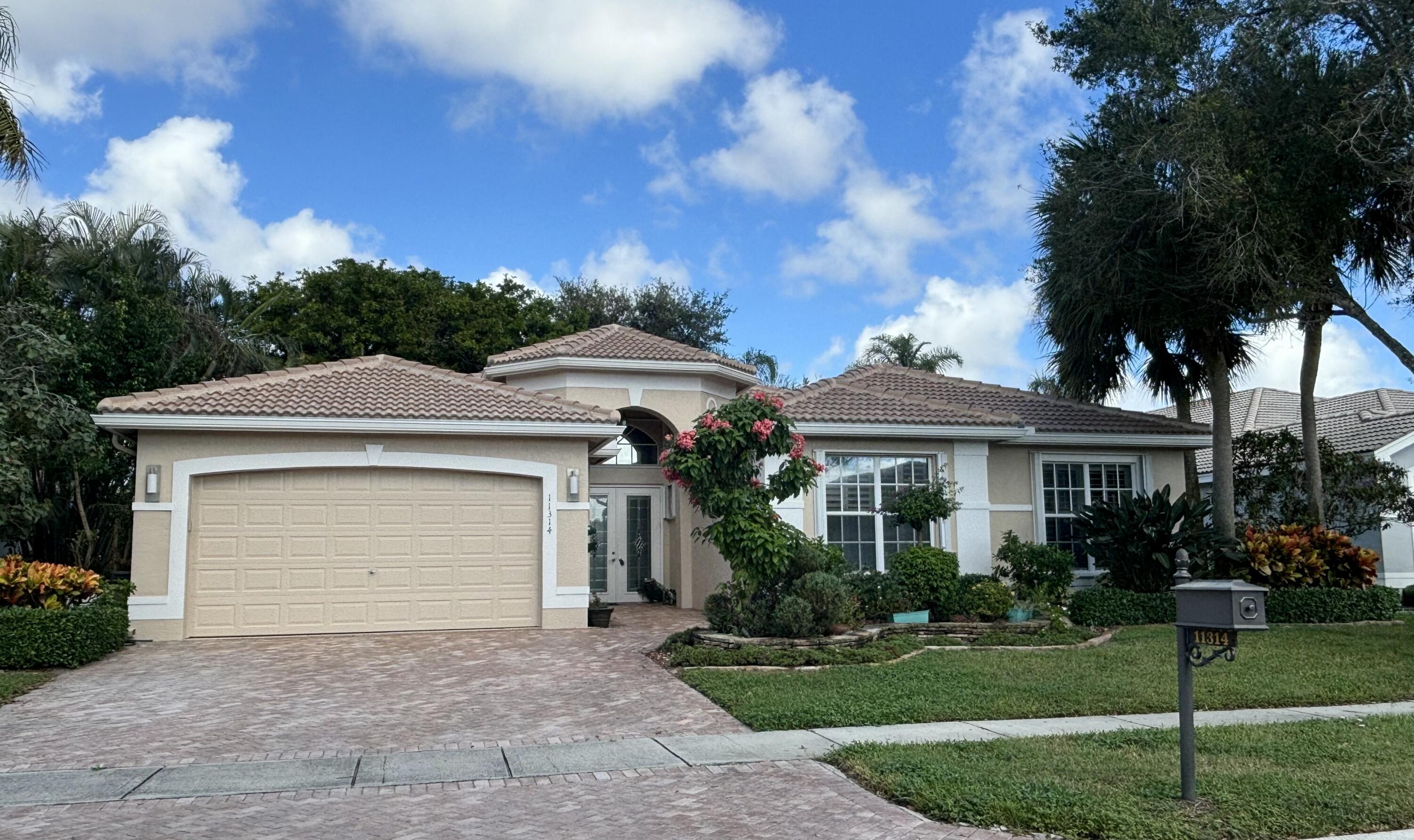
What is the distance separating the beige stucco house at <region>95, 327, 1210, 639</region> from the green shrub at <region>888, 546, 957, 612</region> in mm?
2059

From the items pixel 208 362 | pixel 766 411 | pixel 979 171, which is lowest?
pixel 766 411

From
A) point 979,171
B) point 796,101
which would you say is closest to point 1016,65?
point 979,171

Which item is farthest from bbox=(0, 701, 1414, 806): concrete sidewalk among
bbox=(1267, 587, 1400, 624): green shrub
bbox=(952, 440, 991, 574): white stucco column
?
bbox=(952, 440, 991, 574): white stucco column

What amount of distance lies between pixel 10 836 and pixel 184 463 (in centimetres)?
908

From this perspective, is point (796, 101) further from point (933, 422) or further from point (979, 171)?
point (933, 422)

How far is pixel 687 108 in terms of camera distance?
2106cm

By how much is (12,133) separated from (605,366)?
9134 mm

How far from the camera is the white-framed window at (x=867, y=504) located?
672 inches

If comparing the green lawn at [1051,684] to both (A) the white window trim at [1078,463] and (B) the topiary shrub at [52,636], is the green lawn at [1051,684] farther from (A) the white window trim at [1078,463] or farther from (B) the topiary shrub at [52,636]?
(B) the topiary shrub at [52,636]

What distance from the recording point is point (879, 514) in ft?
56.4

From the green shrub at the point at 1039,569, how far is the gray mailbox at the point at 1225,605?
9.72 metres

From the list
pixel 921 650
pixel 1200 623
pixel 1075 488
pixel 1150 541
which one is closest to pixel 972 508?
pixel 1075 488

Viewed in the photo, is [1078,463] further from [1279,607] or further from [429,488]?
[429,488]

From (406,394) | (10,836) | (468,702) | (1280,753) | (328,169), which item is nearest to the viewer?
(10,836)
